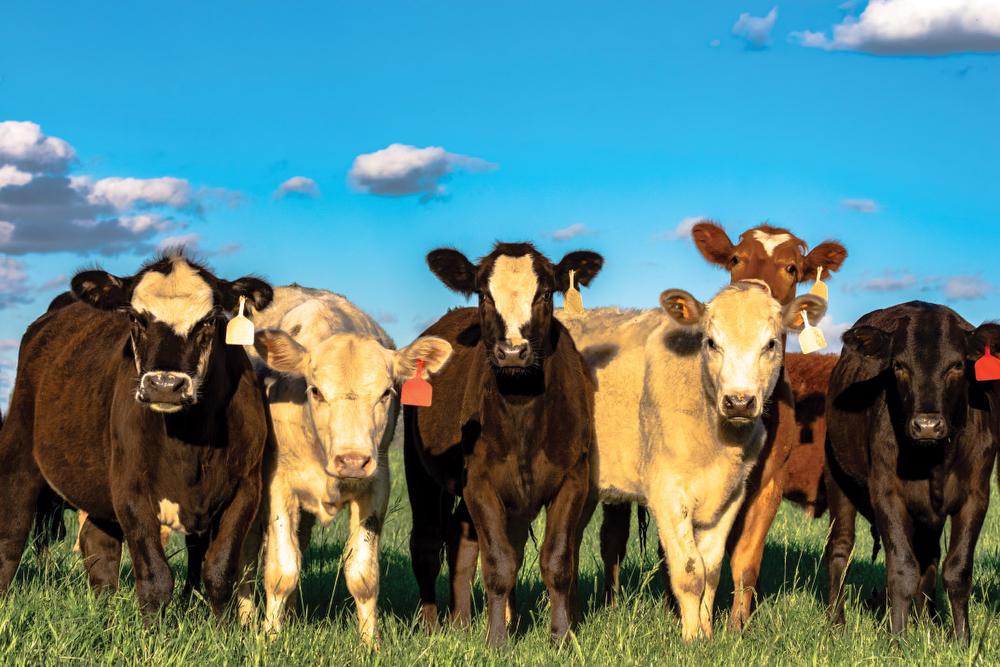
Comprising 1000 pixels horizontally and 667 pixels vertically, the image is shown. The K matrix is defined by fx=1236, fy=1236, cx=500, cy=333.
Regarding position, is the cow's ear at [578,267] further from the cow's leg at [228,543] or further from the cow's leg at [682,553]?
the cow's leg at [228,543]

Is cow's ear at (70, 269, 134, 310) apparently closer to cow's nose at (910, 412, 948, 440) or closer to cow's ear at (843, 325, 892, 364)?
cow's ear at (843, 325, 892, 364)

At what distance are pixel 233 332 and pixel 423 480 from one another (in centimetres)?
213

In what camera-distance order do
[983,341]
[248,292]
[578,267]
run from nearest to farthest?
1. [248,292]
2. [983,341]
3. [578,267]

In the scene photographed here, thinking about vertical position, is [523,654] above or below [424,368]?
below

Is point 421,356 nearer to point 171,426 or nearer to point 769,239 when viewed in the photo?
point 171,426

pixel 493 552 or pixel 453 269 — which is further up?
pixel 453 269

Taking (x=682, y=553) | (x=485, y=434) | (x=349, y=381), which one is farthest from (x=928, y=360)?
(x=349, y=381)

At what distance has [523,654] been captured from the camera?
645 centimetres

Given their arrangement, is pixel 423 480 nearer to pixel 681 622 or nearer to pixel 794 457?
pixel 681 622

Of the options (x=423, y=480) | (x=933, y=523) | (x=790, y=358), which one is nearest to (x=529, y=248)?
(x=423, y=480)

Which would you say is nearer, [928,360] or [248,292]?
[248,292]

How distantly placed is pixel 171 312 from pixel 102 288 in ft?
2.27

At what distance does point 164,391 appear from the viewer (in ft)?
20.5

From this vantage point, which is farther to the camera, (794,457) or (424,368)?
(794,457)
